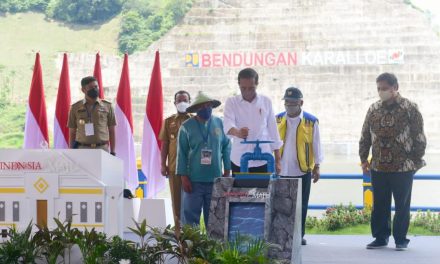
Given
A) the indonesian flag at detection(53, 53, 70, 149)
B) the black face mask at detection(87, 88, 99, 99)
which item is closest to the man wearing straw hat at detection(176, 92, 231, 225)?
the black face mask at detection(87, 88, 99, 99)

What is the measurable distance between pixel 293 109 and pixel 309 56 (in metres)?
41.8

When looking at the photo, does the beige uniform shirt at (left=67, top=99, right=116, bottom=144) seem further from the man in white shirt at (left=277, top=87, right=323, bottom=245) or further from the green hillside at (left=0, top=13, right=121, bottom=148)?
the green hillside at (left=0, top=13, right=121, bottom=148)

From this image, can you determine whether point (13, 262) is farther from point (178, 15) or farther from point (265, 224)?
point (178, 15)

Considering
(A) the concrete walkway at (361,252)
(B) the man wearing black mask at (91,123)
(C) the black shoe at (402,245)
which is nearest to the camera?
(A) the concrete walkway at (361,252)

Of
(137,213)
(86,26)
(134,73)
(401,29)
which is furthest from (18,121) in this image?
(137,213)

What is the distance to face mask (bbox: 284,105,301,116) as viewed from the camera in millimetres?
6916

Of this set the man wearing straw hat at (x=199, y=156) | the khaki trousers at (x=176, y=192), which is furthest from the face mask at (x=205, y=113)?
the khaki trousers at (x=176, y=192)

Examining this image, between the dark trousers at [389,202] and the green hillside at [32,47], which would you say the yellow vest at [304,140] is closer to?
the dark trousers at [389,202]

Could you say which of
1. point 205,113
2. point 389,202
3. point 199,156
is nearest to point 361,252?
point 389,202

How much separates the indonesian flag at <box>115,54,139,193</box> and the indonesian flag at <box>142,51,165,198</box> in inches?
6.1

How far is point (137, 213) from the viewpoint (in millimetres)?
8172

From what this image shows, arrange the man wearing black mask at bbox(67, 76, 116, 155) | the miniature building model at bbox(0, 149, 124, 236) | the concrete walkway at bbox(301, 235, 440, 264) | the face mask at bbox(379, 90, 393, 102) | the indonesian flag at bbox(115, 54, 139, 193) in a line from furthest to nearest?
1. the indonesian flag at bbox(115, 54, 139, 193)
2. the man wearing black mask at bbox(67, 76, 116, 155)
3. the face mask at bbox(379, 90, 393, 102)
4. the concrete walkway at bbox(301, 235, 440, 264)
5. the miniature building model at bbox(0, 149, 124, 236)

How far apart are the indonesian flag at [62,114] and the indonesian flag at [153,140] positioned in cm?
78

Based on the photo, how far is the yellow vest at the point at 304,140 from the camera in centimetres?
698
